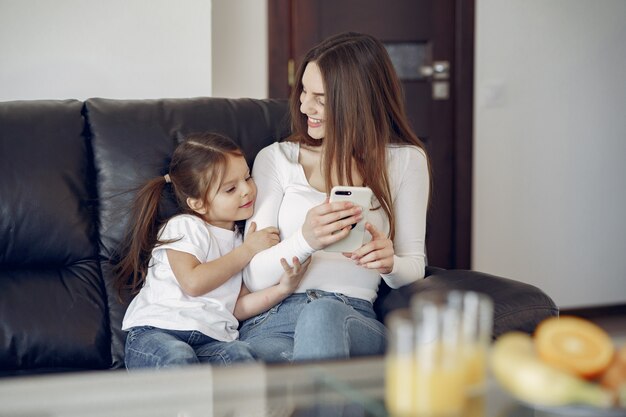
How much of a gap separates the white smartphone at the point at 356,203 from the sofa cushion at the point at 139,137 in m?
0.43

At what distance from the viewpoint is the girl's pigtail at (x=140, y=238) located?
205cm

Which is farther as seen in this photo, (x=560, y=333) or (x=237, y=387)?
(x=237, y=387)

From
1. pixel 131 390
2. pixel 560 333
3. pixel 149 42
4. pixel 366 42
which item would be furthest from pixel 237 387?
pixel 149 42

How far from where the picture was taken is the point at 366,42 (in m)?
2.12

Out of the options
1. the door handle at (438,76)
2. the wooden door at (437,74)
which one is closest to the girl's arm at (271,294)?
the wooden door at (437,74)

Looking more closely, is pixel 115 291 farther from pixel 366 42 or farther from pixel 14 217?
pixel 366 42

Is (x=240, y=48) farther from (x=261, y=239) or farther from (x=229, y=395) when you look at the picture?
(x=229, y=395)

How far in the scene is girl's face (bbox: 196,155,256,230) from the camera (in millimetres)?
2051

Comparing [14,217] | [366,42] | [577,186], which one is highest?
[366,42]

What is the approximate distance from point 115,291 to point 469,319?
1.23 m

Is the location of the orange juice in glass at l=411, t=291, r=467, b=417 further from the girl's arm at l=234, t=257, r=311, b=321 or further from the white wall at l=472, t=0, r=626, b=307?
the white wall at l=472, t=0, r=626, b=307

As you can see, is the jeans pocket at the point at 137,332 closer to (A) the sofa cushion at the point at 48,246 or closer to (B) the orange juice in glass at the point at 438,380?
(A) the sofa cushion at the point at 48,246

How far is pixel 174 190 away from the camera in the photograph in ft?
6.90

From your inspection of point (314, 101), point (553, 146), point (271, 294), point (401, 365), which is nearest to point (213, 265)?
point (271, 294)
